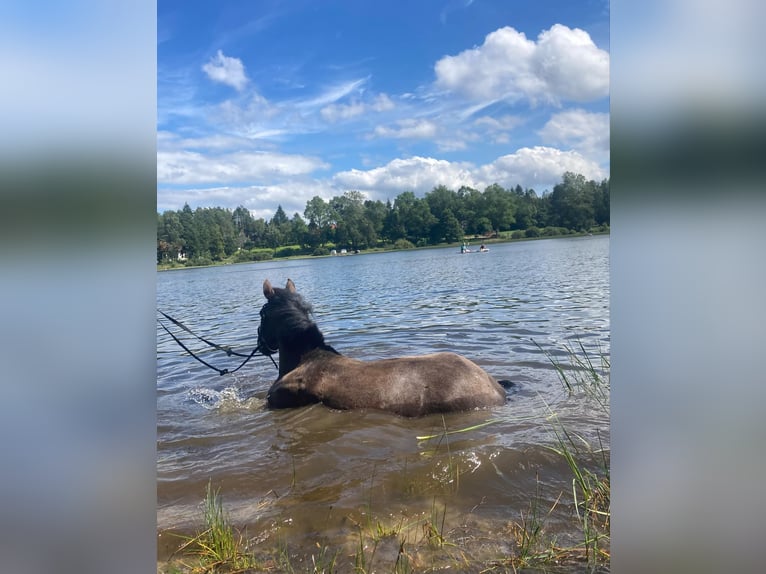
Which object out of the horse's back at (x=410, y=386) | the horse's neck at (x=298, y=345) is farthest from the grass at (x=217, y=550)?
the horse's neck at (x=298, y=345)

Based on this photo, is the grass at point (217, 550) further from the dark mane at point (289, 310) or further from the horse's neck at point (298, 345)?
the dark mane at point (289, 310)

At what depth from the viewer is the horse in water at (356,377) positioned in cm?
587

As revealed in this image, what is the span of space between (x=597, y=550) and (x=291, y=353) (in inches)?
194

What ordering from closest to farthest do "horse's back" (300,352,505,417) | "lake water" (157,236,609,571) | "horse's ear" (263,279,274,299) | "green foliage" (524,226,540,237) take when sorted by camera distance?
"lake water" (157,236,609,571)
"horse's back" (300,352,505,417)
"horse's ear" (263,279,274,299)
"green foliage" (524,226,540,237)

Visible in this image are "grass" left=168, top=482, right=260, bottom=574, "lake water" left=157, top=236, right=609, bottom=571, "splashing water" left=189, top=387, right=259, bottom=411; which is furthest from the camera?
"splashing water" left=189, top=387, right=259, bottom=411
